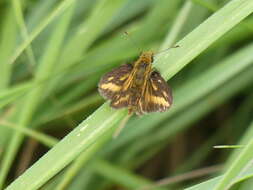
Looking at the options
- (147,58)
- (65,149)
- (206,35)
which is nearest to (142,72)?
(147,58)

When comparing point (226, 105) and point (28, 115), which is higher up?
point (28, 115)

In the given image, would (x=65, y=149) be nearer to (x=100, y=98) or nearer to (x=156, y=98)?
(x=156, y=98)

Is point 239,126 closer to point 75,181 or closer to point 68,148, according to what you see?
point 75,181

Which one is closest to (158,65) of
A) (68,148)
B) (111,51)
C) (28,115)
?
(68,148)

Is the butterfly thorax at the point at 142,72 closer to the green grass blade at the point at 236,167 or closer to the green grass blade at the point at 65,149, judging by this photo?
the green grass blade at the point at 65,149

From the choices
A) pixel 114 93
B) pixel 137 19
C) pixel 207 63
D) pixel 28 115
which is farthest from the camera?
pixel 137 19

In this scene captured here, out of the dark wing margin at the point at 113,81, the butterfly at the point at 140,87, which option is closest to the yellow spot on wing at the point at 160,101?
the butterfly at the point at 140,87

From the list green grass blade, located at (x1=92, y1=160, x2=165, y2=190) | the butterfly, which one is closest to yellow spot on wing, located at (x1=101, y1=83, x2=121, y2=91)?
the butterfly
